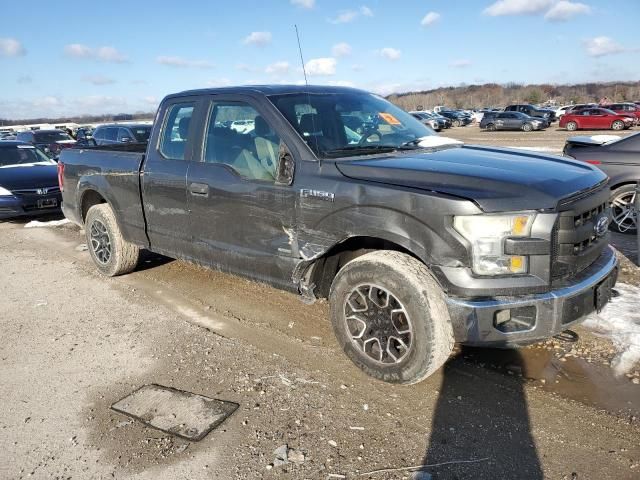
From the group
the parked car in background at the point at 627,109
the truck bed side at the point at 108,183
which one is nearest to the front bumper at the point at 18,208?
the truck bed side at the point at 108,183

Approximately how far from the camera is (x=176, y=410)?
316 centimetres

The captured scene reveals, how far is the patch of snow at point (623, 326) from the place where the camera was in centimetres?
358

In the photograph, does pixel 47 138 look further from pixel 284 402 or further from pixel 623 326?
pixel 623 326

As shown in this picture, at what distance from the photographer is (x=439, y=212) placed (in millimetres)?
2881

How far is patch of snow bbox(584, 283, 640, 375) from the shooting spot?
11.8 feet

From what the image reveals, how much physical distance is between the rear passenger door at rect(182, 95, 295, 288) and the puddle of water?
5.35 feet

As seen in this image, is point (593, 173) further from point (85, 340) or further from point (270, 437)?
point (85, 340)

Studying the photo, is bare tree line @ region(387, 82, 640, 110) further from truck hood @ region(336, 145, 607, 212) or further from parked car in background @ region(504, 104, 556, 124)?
truck hood @ region(336, 145, 607, 212)

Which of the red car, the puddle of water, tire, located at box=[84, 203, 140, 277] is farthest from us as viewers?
the red car

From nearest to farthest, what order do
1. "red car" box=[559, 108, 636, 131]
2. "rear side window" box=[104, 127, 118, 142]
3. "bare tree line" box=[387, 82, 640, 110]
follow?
"rear side window" box=[104, 127, 118, 142], "red car" box=[559, 108, 636, 131], "bare tree line" box=[387, 82, 640, 110]

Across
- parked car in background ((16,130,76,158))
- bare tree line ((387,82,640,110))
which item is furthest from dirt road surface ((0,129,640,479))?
bare tree line ((387,82,640,110))

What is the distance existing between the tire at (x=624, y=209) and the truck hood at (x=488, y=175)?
385cm

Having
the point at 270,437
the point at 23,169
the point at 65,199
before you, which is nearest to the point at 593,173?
the point at 270,437

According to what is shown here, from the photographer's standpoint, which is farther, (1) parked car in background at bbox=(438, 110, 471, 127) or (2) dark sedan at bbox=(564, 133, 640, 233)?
(1) parked car in background at bbox=(438, 110, 471, 127)
